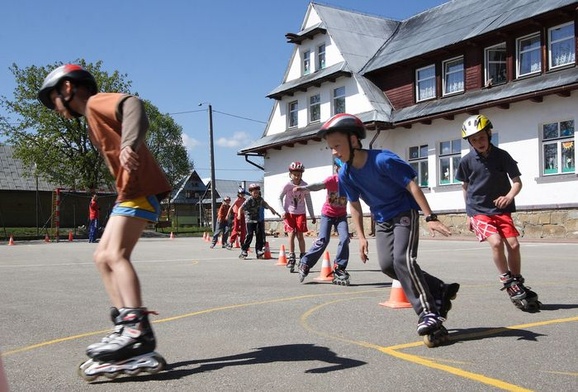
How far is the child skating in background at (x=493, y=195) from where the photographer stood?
21.2 ft

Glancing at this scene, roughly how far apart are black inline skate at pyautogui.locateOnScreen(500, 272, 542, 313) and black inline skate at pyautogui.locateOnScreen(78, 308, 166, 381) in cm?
384

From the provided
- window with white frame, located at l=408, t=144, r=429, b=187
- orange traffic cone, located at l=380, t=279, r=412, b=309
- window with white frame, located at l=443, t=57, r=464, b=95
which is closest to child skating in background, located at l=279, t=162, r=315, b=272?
orange traffic cone, located at l=380, t=279, r=412, b=309

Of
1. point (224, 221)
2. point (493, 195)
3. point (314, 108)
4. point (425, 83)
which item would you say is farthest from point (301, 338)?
point (314, 108)

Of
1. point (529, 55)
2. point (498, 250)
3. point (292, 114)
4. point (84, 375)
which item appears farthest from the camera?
point (292, 114)

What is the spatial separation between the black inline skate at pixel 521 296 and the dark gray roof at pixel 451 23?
19.2 metres

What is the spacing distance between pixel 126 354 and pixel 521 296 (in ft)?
13.3

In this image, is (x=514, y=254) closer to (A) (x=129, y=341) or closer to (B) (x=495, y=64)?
(A) (x=129, y=341)

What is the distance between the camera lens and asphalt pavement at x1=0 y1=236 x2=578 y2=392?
381 centimetres

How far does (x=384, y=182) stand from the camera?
517cm

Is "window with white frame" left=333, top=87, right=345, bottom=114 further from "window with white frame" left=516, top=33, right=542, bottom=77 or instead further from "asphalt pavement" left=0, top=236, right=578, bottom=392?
"asphalt pavement" left=0, top=236, right=578, bottom=392

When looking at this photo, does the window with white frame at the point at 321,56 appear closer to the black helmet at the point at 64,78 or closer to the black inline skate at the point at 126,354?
the black helmet at the point at 64,78

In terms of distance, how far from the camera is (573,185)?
22.2 meters

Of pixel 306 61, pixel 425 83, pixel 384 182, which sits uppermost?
pixel 306 61

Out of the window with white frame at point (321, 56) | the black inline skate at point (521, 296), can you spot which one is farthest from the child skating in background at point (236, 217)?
the window with white frame at point (321, 56)
